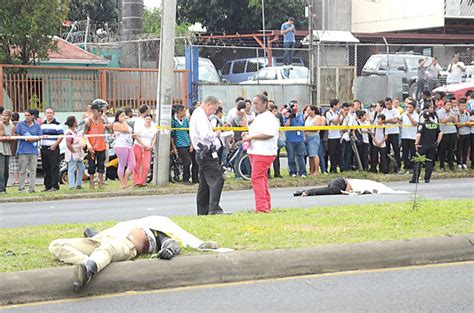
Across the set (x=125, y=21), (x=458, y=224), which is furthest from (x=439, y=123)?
(x=125, y=21)

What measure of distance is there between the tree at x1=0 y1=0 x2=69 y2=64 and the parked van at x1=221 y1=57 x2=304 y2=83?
8189mm

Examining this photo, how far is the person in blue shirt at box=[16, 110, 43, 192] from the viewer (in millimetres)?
18453

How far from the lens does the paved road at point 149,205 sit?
→ 1409 cm

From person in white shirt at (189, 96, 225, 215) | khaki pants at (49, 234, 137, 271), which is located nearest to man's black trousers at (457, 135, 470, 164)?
person in white shirt at (189, 96, 225, 215)

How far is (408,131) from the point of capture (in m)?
21.4

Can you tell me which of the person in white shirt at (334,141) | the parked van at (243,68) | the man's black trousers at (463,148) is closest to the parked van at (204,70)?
the parked van at (243,68)

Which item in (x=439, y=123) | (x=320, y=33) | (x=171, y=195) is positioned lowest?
(x=171, y=195)

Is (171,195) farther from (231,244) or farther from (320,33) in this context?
(320,33)

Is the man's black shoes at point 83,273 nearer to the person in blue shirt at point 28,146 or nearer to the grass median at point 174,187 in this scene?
the grass median at point 174,187

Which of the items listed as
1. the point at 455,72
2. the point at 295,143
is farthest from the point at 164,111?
the point at 455,72

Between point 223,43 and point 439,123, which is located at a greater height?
point 223,43

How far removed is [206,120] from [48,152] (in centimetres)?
699

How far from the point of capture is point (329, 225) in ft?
35.2

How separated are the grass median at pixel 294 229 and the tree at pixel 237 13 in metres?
35.4
